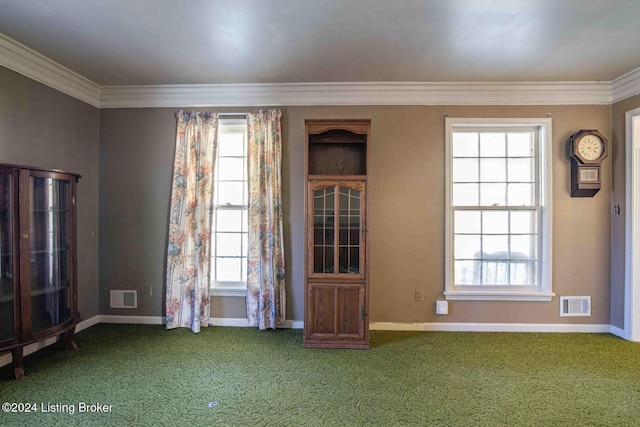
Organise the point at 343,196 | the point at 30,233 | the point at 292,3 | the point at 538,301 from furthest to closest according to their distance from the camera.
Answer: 1. the point at 538,301
2. the point at 343,196
3. the point at 30,233
4. the point at 292,3

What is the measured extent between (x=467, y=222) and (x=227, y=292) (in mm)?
2909

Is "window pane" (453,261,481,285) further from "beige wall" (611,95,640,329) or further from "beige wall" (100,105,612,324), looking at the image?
"beige wall" (611,95,640,329)

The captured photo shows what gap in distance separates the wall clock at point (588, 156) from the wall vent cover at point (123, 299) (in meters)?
5.21

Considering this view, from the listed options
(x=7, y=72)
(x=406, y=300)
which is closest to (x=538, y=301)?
(x=406, y=300)

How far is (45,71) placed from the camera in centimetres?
307

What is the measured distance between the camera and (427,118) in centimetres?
359

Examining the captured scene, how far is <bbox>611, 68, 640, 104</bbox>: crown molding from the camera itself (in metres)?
3.21

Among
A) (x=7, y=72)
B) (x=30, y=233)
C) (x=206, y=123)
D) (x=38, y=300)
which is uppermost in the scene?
(x=7, y=72)

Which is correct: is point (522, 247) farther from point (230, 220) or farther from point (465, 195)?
point (230, 220)

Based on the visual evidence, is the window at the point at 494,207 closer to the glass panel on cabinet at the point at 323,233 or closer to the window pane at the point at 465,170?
the window pane at the point at 465,170

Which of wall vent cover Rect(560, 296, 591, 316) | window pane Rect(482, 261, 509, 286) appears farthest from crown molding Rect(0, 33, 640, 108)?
wall vent cover Rect(560, 296, 591, 316)

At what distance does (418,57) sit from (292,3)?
1.33m

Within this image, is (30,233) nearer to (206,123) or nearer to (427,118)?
(206,123)

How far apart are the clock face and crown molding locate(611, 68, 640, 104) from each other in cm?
51
